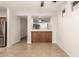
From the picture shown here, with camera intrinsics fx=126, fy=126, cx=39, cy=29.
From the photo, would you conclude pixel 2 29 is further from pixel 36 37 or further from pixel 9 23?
pixel 36 37

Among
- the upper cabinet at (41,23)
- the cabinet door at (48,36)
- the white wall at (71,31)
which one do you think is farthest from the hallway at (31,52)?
the upper cabinet at (41,23)

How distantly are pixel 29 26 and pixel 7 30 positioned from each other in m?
2.39

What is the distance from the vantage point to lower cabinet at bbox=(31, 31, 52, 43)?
988 cm

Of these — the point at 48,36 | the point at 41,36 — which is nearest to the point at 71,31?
the point at 48,36

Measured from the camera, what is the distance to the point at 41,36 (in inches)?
392

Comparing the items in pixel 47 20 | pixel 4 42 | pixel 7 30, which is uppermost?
pixel 47 20

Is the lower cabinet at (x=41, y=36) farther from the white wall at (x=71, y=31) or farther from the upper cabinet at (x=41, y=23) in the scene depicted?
the white wall at (x=71, y=31)

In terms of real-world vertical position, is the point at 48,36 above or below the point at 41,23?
below

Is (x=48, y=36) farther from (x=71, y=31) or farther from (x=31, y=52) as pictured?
(x=71, y=31)

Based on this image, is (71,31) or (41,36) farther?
(41,36)

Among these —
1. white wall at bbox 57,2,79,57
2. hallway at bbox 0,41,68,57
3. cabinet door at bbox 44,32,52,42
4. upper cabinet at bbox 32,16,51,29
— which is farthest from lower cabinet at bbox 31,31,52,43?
white wall at bbox 57,2,79,57

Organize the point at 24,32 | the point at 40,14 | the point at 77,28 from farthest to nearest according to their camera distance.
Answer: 1. the point at 24,32
2. the point at 40,14
3. the point at 77,28

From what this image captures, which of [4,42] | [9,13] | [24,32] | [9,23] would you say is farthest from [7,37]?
[24,32]

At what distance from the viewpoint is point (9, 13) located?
24.9 ft
